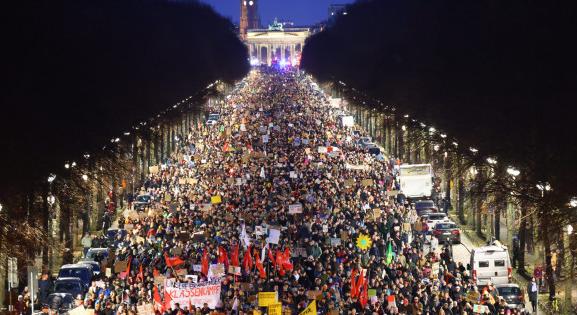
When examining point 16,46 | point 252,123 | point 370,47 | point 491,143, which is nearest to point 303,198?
point 491,143

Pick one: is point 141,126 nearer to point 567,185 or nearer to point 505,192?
point 505,192

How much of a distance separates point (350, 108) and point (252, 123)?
1362 inches

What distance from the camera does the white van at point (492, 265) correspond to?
1316 inches

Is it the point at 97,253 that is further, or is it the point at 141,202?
the point at 141,202

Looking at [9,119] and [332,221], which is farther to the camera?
[332,221]

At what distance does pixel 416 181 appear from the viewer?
52.4 metres

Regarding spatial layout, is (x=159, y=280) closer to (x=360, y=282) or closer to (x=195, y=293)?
(x=195, y=293)

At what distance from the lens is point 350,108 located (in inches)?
4882

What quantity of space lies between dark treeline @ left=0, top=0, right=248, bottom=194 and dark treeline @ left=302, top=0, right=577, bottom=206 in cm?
1375

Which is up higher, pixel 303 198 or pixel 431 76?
pixel 431 76

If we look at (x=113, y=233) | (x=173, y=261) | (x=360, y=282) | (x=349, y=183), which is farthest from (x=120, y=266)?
(x=349, y=183)

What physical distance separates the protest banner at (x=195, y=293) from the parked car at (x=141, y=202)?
21.3m

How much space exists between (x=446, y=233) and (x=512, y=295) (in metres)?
12.3

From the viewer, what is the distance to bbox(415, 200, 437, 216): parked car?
48425 mm
